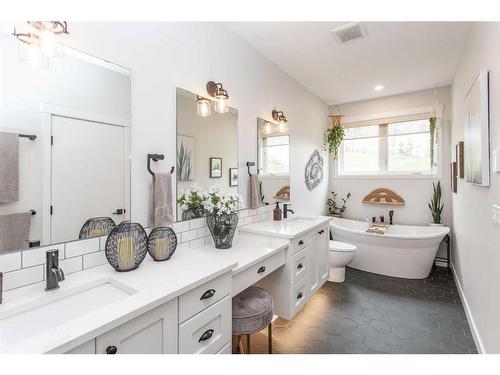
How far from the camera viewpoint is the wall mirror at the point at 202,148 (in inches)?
69.7

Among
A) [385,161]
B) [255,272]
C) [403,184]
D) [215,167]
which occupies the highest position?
[385,161]

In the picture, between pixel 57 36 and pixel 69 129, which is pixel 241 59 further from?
pixel 69 129

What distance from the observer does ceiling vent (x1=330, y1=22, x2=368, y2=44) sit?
2111mm

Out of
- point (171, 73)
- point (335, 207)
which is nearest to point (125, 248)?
point (171, 73)

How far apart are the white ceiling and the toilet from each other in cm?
223

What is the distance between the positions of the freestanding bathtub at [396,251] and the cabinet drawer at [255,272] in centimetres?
200

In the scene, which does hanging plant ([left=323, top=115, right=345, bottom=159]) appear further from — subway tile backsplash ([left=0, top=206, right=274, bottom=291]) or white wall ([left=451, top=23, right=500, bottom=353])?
subway tile backsplash ([left=0, top=206, right=274, bottom=291])

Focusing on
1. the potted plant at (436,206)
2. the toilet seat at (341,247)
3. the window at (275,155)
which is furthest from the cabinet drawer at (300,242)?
the potted plant at (436,206)

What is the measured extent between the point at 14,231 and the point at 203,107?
1363mm

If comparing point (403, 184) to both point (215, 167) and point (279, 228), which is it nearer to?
point (279, 228)

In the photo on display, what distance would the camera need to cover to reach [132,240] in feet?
4.08

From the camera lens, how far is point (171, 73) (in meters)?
1.69

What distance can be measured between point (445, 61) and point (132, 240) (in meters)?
3.70
